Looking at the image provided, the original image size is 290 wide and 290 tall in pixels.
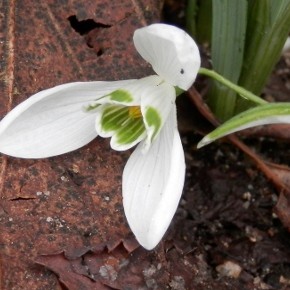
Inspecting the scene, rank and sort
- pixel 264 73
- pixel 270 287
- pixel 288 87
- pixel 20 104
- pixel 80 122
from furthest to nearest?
pixel 288 87 < pixel 264 73 < pixel 270 287 < pixel 80 122 < pixel 20 104

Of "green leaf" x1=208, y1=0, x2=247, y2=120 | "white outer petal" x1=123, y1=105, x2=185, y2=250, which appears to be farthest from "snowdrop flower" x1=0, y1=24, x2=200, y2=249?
"green leaf" x1=208, y1=0, x2=247, y2=120

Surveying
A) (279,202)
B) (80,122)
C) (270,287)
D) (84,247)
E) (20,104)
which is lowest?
(270,287)

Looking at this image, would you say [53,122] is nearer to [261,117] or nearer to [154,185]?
[154,185]

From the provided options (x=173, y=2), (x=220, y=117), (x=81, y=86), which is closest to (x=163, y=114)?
(x=81, y=86)

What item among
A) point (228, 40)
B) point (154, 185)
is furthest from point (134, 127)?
point (228, 40)

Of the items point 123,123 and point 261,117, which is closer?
point 261,117

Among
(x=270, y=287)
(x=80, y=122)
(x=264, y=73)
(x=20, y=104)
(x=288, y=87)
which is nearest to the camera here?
(x=20, y=104)

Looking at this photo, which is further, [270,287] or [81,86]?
[270,287]

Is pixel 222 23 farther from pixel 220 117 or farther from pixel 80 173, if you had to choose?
pixel 80 173
